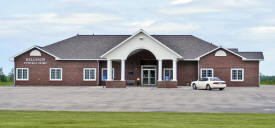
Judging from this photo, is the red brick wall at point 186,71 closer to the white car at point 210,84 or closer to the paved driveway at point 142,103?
the white car at point 210,84

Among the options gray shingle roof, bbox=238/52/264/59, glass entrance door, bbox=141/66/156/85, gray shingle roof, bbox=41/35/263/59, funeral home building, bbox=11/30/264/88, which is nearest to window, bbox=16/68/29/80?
funeral home building, bbox=11/30/264/88

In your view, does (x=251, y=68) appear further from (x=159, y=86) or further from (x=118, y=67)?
(x=118, y=67)

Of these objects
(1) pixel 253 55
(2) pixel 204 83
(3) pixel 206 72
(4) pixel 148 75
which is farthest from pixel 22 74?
(1) pixel 253 55

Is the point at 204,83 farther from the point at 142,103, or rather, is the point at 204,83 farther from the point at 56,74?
the point at 142,103

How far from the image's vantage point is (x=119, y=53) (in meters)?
47.8

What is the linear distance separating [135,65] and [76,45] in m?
8.30

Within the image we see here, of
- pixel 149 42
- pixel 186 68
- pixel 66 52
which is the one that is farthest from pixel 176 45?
pixel 66 52

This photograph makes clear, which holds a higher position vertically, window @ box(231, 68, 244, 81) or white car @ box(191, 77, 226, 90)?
window @ box(231, 68, 244, 81)

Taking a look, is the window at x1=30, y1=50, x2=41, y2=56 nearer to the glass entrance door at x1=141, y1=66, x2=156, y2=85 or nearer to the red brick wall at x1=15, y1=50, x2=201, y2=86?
the red brick wall at x1=15, y1=50, x2=201, y2=86

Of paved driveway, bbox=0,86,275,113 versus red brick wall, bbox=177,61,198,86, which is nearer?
paved driveway, bbox=0,86,275,113

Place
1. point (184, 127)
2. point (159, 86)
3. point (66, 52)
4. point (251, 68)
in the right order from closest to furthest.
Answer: point (184, 127) → point (159, 86) → point (251, 68) → point (66, 52)

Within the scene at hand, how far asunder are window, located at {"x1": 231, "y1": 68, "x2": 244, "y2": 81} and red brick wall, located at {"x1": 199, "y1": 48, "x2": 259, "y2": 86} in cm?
33

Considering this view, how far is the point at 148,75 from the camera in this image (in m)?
53.9

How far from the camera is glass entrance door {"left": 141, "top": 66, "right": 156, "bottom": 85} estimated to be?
5365cm
